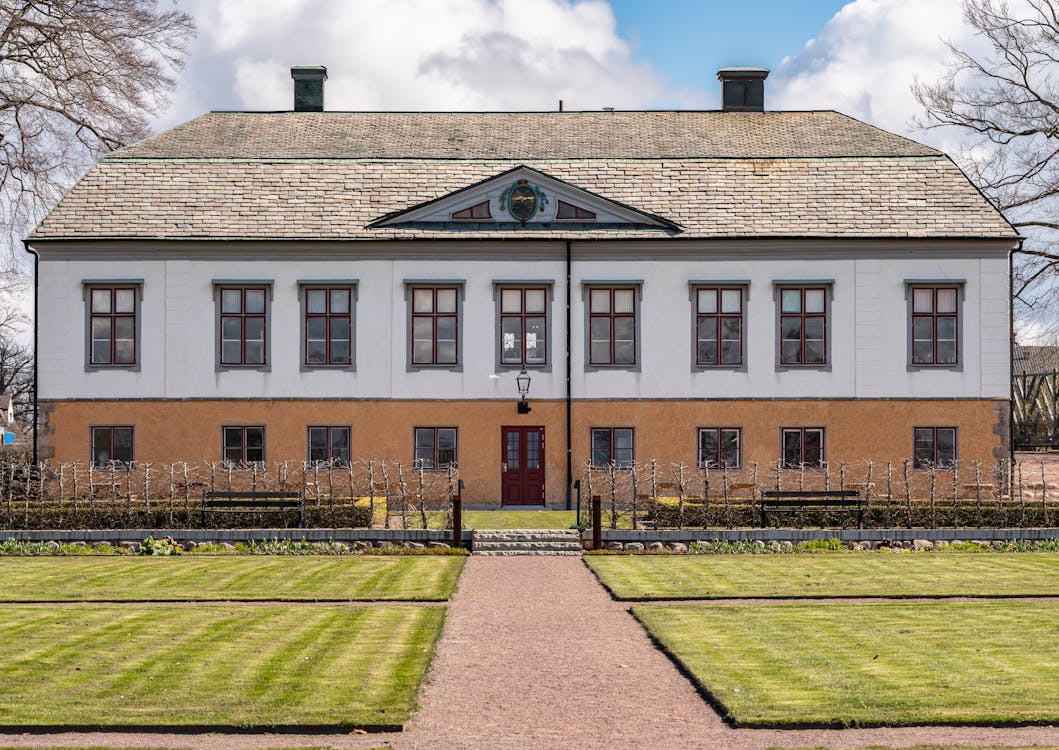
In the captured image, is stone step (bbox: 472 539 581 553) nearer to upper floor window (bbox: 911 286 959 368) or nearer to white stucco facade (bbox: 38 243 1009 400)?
white stucco facade (bbox: 38 243 1009 400)

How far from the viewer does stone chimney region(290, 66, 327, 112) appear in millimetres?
44219

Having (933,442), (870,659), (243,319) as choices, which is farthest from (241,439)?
(870,659)

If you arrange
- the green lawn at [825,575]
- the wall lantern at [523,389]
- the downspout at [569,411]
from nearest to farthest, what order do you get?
the green lawn at [825,575], the wall lantern at [523,389], the downspout at [569,411]

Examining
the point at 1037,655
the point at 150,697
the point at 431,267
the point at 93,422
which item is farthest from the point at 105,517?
the point at 1037,655

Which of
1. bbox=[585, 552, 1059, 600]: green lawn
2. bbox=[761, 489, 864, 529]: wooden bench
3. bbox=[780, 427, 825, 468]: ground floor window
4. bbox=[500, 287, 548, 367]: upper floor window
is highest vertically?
bbox=[500, 287, 548, 367]: upper floor window

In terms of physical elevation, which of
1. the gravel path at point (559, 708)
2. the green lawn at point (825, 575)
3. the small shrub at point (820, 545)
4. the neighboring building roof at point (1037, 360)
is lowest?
the gravel path at point (559, 708)

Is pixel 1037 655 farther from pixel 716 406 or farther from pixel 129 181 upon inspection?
pixel 129 181

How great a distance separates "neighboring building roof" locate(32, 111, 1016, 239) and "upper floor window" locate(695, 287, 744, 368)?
61.5 inches

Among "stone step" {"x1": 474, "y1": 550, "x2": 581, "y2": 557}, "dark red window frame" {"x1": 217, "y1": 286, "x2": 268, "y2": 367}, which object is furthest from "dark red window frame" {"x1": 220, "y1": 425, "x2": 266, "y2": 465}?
"stone step" {"x1": 474, "y1": 550, "x2": 581, "y2": 557}

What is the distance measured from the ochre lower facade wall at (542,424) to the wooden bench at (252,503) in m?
5.47

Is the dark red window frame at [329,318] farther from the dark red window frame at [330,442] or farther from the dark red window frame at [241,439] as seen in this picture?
the dark red window frame at [241,439]

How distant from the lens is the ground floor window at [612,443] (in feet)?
117

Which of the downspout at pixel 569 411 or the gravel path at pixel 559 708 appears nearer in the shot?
the gravel path at pixel 559 708

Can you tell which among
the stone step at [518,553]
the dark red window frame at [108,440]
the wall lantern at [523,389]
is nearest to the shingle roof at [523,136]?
the wall lantern at [523,389]
